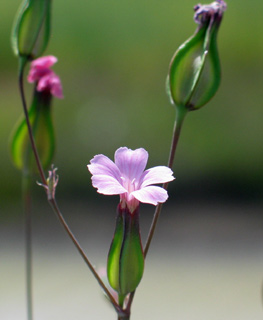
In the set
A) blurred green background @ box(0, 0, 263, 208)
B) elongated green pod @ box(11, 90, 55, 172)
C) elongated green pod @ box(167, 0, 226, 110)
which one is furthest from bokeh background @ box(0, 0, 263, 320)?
elongated green pod @ box(167, 0, 226, 110)

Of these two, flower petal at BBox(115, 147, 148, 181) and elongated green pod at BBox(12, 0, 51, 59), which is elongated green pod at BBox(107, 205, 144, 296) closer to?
flower petal at BBox(115, 147, 148, 181)

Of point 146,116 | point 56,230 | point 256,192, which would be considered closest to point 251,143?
point 256,192

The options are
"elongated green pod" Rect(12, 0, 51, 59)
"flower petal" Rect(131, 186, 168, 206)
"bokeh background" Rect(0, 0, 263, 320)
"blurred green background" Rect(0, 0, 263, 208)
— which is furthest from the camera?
"blurred green background" Rect(0, 0, 263, 208)

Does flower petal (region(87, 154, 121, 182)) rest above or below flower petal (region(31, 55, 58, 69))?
below

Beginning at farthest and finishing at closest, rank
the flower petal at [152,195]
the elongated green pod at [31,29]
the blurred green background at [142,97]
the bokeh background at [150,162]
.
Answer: the blurred green background at [142,97] < the bokeh background at [150,162] < the elongated green pod at [31,29] < the flower petal at [152,195]

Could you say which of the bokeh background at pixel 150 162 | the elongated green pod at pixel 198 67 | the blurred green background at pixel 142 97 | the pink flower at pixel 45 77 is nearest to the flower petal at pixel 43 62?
the pink flower at pixel 45 77

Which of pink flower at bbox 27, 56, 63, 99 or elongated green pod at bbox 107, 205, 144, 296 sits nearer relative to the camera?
elongated green pod at bbox 107, 205, 144, 296

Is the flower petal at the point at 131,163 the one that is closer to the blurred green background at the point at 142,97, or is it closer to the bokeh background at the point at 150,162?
the bokeh background at the point at 150,162

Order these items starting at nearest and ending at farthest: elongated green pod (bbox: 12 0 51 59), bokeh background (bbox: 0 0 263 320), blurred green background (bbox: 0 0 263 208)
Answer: elongated green pod (bbox: 12 0 51 59), bokeh background (bbox: 0 0 263 320), blurred green background (bbox: 0 0 263 208)

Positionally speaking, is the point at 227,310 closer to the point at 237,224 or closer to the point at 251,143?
the point at 237,224
